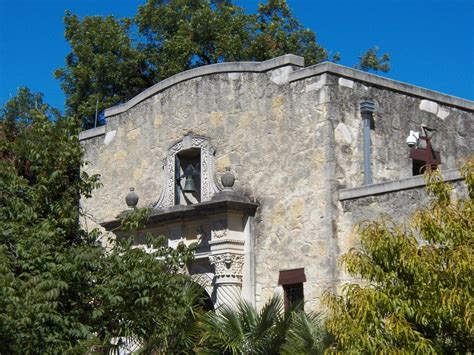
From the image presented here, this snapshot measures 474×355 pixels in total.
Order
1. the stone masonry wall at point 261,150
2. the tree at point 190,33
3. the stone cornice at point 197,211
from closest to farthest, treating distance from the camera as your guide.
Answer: the stone masonry wall at point 261,150, the stone cornice at point 197,211, the tree at point 190,33

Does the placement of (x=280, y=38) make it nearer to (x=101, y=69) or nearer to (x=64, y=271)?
(x=101, y=69)

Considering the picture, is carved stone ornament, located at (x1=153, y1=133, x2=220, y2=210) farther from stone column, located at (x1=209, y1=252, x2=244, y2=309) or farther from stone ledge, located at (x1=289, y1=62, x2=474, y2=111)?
stone ledge, located at (x1=289, y1=62, x2=474, y2=111)

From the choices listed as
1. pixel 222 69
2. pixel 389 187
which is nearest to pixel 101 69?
pixel 222 69

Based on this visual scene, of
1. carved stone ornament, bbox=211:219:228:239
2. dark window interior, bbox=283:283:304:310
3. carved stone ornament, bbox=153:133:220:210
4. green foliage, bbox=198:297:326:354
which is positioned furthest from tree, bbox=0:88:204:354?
carved stone ornament, bbox=153:133:220:210

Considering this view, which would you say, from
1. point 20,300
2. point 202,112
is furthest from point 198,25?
point 20,300

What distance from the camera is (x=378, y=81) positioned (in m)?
19.6

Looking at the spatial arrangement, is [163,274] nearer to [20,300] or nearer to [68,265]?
[68,265]

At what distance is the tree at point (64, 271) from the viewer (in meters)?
12.4

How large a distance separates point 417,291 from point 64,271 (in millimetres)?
4244

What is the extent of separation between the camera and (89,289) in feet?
44.6

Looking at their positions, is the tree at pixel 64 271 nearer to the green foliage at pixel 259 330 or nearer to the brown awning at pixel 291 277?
the green foliage at pixel 259 330

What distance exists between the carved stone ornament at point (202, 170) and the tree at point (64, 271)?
16.7 ft

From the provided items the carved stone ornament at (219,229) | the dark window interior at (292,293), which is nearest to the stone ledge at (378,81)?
the carved stone ornament at (219,229)

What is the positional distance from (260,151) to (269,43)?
13.1m
